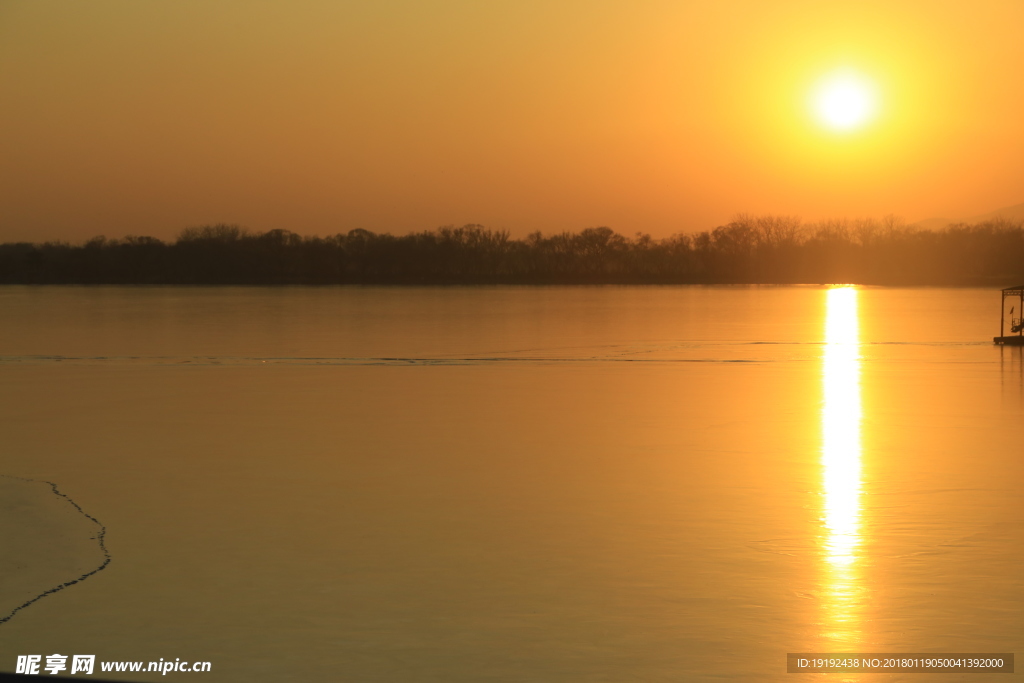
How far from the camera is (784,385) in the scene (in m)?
18.6

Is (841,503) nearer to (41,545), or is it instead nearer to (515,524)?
(515,524)

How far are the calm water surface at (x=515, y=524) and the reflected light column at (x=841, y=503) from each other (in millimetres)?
30

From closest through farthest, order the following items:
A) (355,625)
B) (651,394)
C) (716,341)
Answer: (355,625) → (651,394) → (716,341)

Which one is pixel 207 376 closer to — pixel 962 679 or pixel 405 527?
pixel 405 527

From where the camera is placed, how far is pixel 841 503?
8625 mm

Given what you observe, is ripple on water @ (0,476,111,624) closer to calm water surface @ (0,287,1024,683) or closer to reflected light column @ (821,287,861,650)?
calm water surface @ (0,287,1024,683)

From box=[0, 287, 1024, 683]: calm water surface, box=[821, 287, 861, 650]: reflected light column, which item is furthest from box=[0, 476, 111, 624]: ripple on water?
box=[821, 287, 861, 650]: reflected light column

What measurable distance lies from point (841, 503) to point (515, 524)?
8.28 ft

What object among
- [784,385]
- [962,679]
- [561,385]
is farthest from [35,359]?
[962,679]

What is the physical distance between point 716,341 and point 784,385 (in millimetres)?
12586

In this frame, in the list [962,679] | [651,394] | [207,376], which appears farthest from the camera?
[207,376]

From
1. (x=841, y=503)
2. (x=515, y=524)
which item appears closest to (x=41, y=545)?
(x=515, y=524)

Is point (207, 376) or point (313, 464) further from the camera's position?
point (207, 376)

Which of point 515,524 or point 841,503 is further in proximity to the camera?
point 841,503
